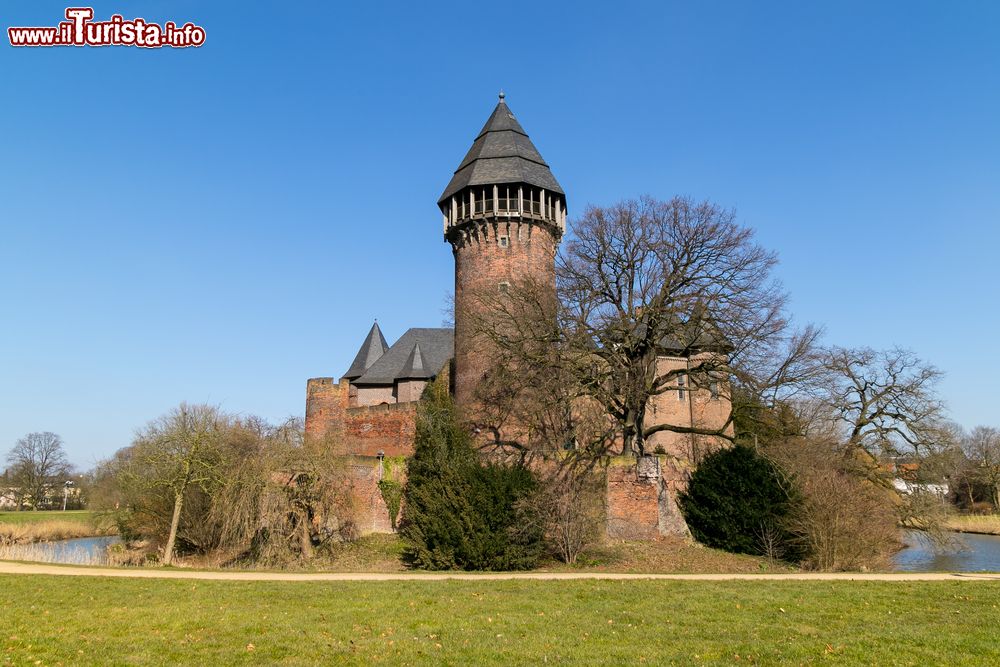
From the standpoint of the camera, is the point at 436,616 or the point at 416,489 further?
the point at 416,489

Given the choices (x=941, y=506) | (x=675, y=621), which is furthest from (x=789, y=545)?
(x=675, y=621)

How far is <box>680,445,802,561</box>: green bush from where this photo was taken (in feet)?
68.9

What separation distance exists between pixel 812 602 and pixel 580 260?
15.3 metres

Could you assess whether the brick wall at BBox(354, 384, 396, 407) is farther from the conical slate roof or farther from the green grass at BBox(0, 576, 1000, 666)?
the green grass at BBox(0, 576, 1000, 666)

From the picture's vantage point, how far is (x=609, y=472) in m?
22.0

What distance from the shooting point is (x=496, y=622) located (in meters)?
9.49

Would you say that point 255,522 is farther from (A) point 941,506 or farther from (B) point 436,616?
(A) point 941,506

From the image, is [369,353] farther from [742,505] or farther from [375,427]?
[742,505]

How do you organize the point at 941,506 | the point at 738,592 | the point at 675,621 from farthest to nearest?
the point at 941,506 < the point at 738,592 < the point at 675,621

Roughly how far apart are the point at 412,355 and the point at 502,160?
10.4m

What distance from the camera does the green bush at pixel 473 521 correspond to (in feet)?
59.5

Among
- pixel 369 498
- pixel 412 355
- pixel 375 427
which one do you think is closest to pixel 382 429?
pixel 375 427

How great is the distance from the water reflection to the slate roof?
772 inches

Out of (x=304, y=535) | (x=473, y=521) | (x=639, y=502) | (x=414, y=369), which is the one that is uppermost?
(x=414, y=369)
